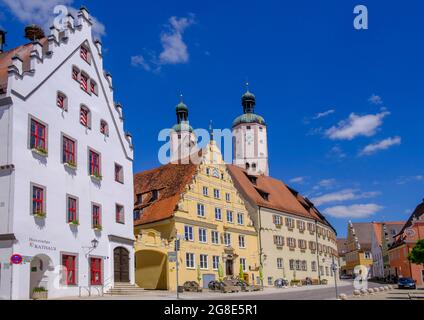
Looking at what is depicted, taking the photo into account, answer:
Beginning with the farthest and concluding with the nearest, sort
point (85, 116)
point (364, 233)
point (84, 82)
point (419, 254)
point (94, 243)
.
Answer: point (364, 233) < point (419, 254) < point (84, 82) < point (85, 116) < point (94, 243)

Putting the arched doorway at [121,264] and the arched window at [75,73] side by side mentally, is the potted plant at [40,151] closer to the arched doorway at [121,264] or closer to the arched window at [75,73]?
the arched window at [75,73]

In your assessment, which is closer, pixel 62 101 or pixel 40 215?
pixel 40 215

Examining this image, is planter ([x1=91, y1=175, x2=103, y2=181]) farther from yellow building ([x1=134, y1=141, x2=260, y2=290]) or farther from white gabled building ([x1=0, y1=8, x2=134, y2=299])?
yellow building ([x1=134, y1=141, x2=260, y2=290])

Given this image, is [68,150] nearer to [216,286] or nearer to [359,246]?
[216,286]

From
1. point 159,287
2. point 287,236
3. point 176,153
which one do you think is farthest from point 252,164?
point 159,287

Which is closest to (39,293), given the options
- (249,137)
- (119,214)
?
(119,214)

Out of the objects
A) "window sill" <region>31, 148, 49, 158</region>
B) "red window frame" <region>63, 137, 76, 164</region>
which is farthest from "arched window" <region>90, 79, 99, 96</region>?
"window sill" <region>31, 148, 49, 158</region>

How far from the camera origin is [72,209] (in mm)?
32531

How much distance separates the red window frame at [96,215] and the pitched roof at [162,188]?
1336 cm

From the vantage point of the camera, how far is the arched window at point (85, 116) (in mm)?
35031

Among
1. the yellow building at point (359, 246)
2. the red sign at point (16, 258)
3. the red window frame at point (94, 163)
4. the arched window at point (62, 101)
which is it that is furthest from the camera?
the yellow building at point (359, 246)

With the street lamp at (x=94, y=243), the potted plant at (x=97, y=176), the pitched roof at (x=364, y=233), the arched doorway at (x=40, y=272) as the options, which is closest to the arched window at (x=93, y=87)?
the potted plant at (x=97, y=176)

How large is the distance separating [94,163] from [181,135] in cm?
9480

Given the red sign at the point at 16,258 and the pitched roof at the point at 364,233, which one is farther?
the pitched roof at the point at 364,233
